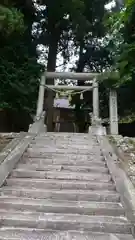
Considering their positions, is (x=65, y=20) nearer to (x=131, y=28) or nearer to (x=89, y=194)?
(x=131, y=28)

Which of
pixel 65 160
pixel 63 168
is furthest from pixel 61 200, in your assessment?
pixel 65 160

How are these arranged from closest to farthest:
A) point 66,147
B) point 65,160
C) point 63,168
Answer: point 63,168, point 65,160, point 66,147

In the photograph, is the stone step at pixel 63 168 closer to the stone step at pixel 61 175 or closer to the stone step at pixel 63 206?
the stone step at pixel 61 175

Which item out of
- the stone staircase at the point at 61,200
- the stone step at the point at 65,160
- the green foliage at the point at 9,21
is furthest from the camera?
the green foliage at the point at 9,21

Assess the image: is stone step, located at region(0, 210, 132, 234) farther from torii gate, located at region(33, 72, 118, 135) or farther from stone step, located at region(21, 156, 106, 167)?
torii gate, located at region(33, 72, 118, 135)

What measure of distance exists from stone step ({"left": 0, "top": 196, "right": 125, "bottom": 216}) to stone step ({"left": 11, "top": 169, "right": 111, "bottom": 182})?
0.87 metres

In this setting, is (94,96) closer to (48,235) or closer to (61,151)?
(61,151)

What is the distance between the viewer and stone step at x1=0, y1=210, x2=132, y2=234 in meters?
3.36

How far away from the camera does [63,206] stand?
12.5 feet

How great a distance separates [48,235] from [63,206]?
0.67 metres

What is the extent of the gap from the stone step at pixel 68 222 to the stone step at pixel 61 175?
126cm

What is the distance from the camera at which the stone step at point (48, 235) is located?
312 centimetres

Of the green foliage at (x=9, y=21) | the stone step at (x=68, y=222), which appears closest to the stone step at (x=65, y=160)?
the stone step at (x=68, y=222)

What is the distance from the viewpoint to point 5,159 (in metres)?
5.50
